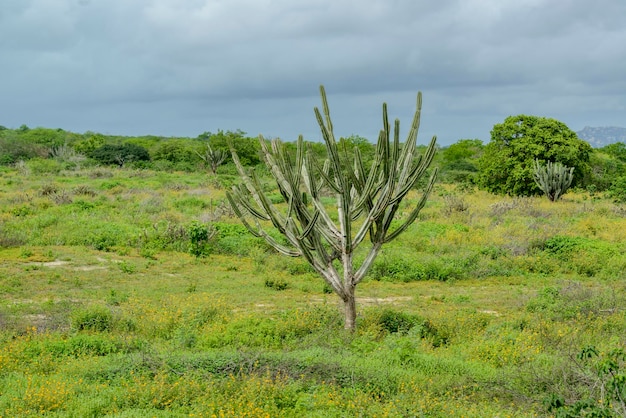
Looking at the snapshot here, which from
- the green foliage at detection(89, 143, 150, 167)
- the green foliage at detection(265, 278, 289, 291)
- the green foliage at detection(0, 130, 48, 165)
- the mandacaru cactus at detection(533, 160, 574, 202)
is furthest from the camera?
the green foliage at detection(89, 143, 150, 167)

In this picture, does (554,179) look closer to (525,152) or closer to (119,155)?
(525,152)

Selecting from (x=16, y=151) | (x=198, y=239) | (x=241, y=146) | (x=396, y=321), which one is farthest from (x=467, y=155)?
(x=396, y=321)

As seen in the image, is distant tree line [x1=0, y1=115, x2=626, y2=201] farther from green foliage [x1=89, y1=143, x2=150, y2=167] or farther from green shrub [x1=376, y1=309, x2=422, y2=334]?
green shrub [x1=376, y1=309, x2=422, y2=334]

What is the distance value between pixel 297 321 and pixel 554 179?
20.9 m

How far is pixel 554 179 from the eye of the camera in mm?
28078

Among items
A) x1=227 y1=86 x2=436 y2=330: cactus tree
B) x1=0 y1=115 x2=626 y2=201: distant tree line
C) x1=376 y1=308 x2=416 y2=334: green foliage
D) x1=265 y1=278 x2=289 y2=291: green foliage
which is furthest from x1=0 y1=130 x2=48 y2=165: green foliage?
x1=376 y1=308 x2=416 y2=334: green foliage

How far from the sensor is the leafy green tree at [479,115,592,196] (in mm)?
29828

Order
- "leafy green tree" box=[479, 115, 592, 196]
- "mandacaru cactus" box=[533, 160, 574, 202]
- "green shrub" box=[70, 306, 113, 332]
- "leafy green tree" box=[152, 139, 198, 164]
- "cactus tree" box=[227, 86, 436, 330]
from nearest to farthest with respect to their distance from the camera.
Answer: "cactus tree" box=[227, 86, 436, 330] < "green shrub" box=[70, 306, 113, 332] < "mandacaru cactus" box=[533, 160, 574, 202] < "leafy green tree" box=[479, 115, 592, 196] < "leafy green tree" box=[152, 139, 198, 164]

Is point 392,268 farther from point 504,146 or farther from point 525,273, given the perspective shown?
point 504,146

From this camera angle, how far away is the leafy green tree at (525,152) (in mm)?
29828

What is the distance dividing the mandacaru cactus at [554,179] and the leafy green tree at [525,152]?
1.10 metres

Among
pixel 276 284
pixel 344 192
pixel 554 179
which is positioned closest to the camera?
pixel 344 192

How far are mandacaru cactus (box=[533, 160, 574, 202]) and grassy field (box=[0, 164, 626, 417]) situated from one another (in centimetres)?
419

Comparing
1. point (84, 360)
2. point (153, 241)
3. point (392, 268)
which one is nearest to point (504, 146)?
point (392, 268)
